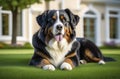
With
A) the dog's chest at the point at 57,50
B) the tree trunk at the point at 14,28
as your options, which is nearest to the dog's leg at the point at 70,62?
the dog's chest at the point at 57,50

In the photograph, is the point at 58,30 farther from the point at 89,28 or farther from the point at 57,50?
the point at 89,28

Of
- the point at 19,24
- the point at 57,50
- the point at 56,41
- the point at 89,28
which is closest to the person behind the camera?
the point at 56,41

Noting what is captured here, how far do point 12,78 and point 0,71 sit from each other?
0.46 metres

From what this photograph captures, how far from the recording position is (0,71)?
739 centimetres

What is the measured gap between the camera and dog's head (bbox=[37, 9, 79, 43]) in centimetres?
727

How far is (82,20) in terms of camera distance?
31438 millimetres

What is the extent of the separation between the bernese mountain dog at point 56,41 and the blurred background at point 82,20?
18.6m

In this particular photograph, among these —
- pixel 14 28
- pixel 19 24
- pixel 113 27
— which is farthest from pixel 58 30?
pixel 113 27

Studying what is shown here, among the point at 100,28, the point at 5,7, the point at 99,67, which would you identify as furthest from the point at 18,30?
the point at 99,67

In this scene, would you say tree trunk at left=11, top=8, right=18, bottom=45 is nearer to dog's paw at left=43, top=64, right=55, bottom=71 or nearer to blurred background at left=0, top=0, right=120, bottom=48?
blurred background at left=0, top=0, right=120, bottom=48

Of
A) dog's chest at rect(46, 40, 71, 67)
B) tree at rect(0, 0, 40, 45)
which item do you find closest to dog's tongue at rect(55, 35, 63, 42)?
dog's chest at rect(46, 40, 71, 67)

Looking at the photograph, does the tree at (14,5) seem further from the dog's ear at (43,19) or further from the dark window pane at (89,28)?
the dog's ear at (43,19)

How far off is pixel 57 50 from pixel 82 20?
938 inches

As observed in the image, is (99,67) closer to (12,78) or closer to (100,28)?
(12,78)
